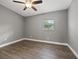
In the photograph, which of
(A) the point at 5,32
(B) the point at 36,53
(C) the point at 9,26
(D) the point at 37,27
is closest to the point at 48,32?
(D) the point at 37,27

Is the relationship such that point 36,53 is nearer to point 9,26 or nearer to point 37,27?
point 37,27

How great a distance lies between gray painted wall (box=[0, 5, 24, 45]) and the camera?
4871 mm


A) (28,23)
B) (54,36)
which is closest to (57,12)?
(54,36)

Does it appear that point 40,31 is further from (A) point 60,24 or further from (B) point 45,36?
(A) point 60,24

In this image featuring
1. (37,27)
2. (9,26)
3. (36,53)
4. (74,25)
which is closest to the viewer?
(74,25)

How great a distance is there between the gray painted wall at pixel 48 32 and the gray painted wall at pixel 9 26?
0.70 metres

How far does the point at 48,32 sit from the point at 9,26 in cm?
280

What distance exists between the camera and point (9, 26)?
17.6 ft

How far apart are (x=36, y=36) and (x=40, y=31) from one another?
563mm

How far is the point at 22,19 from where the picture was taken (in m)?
6.61

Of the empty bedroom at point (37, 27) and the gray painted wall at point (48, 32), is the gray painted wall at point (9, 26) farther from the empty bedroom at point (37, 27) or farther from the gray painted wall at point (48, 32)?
the gray painted wall at point (48, 32)

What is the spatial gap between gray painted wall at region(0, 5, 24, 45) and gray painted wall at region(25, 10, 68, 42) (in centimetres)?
70

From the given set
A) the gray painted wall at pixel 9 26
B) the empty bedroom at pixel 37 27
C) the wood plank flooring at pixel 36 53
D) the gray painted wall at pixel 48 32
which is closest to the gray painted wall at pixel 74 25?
the wood plank flooring at pixel 36 53

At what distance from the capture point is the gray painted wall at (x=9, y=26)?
16.0 ft
